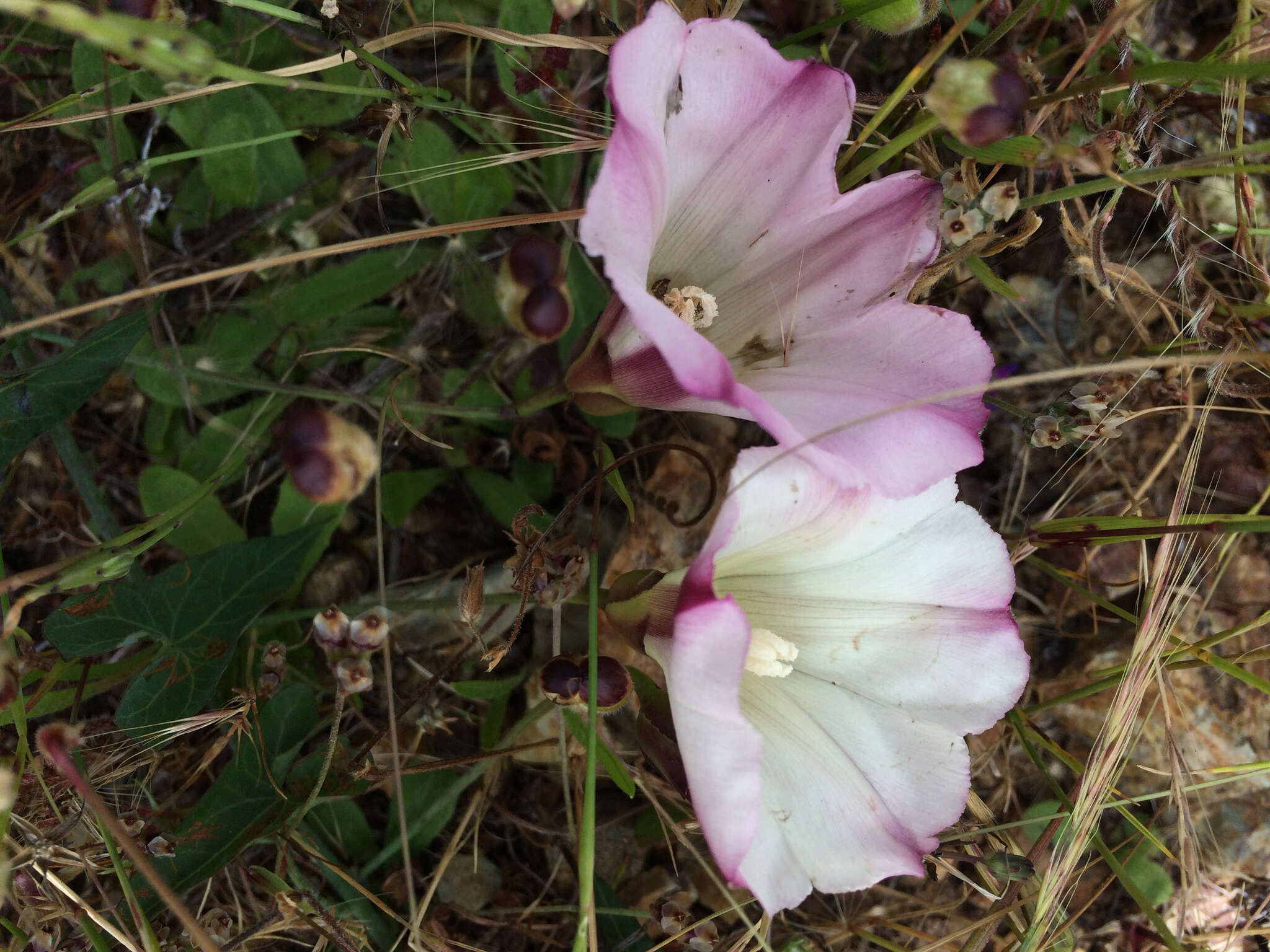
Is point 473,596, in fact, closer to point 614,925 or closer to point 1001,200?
point 614,925

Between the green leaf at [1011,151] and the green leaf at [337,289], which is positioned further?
the green leaf at [337,289]

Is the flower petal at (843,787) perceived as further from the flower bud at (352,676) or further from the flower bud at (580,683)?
the flower bud at (352,676)

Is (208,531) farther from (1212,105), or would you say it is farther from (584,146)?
(1212,105)

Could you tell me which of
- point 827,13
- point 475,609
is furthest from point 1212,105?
point 475,609

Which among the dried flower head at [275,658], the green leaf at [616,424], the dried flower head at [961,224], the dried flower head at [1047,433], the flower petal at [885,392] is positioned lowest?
the dried flower head at [275,658]

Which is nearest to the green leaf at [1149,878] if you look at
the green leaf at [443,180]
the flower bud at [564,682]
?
the flower bud at [564,682]

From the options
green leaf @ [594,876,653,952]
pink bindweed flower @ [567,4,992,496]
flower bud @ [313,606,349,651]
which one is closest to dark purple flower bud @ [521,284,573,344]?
pink bindweed flower @ [567,4,992,496]

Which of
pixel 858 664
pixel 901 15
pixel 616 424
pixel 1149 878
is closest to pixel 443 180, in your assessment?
pixel 616 424
